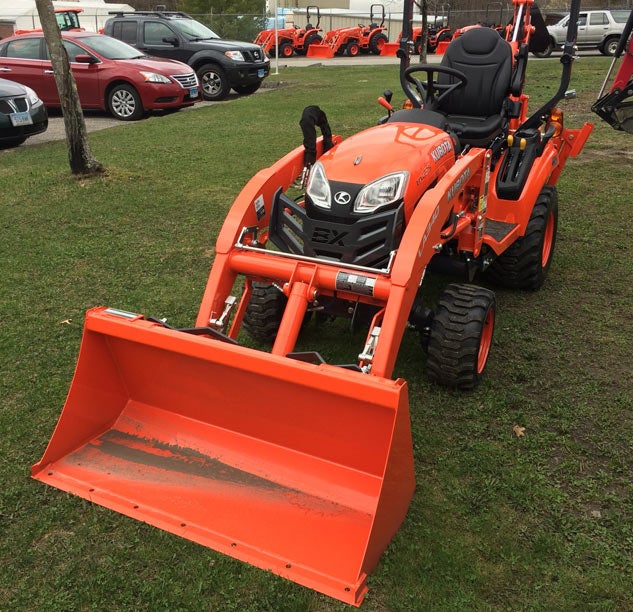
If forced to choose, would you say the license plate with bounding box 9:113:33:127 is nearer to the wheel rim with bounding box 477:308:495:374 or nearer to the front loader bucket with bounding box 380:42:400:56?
the wheel rim with bounding box 477:308:495:374

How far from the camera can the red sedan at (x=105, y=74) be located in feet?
40.1

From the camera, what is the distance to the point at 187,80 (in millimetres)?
12898

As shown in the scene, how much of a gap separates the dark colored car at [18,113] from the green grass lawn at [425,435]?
124 inches

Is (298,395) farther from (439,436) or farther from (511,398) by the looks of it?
(511,398)

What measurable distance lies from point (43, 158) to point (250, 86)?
23.5 feet

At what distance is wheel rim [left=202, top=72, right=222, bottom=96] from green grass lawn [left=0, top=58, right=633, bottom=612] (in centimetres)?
817

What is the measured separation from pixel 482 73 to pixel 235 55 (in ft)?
35.6

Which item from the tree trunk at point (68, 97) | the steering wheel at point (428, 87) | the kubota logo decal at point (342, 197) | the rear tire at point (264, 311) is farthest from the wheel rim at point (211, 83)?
the kubota logo decal at point (342, 197)

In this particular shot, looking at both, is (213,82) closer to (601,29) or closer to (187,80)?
(187,80)

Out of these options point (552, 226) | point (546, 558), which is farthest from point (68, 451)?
point (552, 226)

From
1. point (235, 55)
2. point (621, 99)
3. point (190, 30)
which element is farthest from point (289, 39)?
point (621, 99)

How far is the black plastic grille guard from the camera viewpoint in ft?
11.5

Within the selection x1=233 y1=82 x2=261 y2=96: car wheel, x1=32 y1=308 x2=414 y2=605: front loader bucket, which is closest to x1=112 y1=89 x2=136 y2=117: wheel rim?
x1=233 y1=82 x2=261 y2=96: car wheel

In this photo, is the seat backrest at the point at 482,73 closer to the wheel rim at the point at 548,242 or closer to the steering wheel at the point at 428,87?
the steering wheel at the point at 428,87
